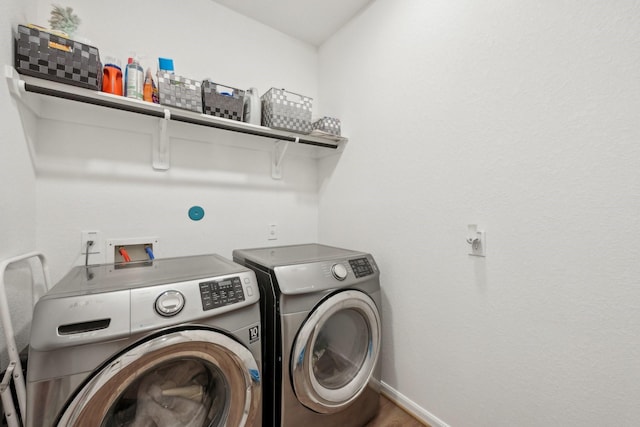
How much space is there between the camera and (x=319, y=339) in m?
1.38

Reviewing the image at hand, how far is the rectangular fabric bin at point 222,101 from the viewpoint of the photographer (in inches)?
56.1

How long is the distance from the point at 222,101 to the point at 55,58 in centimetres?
66

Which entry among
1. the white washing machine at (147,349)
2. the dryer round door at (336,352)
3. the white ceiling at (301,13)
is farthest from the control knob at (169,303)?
the white ceiling at (301,13)

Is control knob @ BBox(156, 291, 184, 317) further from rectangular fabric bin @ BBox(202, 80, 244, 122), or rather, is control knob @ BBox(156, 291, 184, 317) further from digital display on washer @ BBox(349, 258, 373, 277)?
rectangular fabric bin @ BBox(202, 80, 244, 122)

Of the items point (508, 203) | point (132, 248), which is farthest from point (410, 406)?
point (132, 248)

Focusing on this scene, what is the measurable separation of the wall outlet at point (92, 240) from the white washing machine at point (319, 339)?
724 mm

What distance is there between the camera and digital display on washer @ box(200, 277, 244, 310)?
36.4 inches

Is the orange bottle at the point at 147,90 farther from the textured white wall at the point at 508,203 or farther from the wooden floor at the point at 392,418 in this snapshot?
the wooden floor at the point at 392,418

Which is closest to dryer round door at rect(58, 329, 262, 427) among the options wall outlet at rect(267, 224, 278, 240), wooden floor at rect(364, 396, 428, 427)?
wooden floor at rect(364, 396, 428, 427)

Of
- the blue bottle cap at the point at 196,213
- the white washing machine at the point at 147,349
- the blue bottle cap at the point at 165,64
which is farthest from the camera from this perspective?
the blue bottle cap at the point at 196,213

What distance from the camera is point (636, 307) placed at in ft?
2.64

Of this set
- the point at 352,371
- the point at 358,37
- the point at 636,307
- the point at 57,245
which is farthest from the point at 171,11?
the point at 636,307

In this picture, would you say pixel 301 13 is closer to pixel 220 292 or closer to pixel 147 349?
pixel 220 292

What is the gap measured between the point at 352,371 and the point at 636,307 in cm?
114
